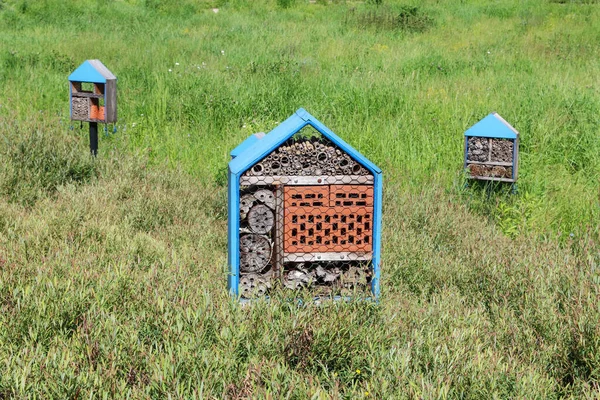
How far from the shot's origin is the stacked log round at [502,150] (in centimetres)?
578

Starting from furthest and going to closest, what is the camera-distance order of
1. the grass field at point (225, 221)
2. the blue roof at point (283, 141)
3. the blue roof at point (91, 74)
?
the blue roof at point (91, 74), the blue roof at point (283, 141), the grass field at point (225, 221)

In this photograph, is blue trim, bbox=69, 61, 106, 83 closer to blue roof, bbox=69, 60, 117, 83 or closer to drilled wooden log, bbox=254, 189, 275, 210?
blue roof, bbox=69, 60, 117, 83

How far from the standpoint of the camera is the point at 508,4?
18.7 meters

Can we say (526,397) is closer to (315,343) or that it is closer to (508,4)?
(315,343)

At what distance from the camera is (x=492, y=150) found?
19.1 feet

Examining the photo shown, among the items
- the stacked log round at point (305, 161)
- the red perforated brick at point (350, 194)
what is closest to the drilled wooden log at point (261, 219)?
the stacked log round at point (305, 161)

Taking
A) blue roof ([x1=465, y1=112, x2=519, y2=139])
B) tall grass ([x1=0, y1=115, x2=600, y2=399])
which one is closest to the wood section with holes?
tall grass ([x1=0, y1=115, x2=600, y2=399])

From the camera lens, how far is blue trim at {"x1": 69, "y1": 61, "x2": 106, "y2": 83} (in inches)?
252

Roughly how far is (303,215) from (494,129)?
2862 mm

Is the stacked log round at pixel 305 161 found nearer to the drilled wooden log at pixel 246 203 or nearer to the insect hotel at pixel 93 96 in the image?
the drilled wooden log at pixel 246 203

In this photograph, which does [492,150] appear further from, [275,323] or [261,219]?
[275,323]

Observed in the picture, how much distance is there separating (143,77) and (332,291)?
706 centimetres

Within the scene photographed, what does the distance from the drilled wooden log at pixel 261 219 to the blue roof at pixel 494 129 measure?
2.87 metres

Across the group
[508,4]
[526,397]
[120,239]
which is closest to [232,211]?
[120,239]
